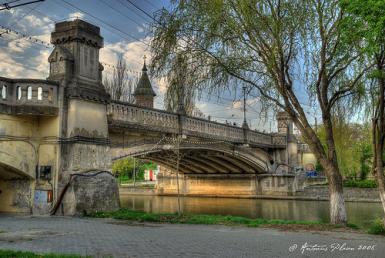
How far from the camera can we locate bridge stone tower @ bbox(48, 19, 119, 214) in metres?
14.8

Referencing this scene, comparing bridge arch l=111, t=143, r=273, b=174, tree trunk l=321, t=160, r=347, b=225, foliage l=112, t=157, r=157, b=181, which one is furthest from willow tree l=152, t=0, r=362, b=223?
foliage l=112, t=157, r=157, b=181

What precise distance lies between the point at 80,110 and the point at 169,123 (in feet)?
28.1

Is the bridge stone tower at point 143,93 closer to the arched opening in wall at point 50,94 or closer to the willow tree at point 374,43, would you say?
the arched opening in wall at point 50,94

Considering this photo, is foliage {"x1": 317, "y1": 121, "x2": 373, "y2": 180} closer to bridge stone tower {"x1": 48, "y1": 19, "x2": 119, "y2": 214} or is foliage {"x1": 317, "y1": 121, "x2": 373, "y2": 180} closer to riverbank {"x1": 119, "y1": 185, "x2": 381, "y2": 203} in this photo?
riverbank {"x1": 119, "y1": 185, "x2": 381, "y2": 203}

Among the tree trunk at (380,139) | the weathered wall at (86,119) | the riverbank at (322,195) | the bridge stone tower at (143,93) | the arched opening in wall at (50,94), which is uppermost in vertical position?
the bridge stone tower at (143,93)

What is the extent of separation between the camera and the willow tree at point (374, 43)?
9.21 m

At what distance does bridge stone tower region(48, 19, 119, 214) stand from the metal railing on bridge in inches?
77.8

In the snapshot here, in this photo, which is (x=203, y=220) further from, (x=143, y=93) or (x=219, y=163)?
(x=143, y=93)

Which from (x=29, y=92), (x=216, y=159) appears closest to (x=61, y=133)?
(x=29, y=92)

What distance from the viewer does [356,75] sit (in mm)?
12758

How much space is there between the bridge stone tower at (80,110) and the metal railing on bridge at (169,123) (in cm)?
198

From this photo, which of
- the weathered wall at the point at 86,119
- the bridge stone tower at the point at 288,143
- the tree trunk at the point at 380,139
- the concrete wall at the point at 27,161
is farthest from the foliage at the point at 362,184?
the concrete wall at the point at 27,161

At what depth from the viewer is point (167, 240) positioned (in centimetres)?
915

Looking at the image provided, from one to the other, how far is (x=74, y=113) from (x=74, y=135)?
2.48 ft
